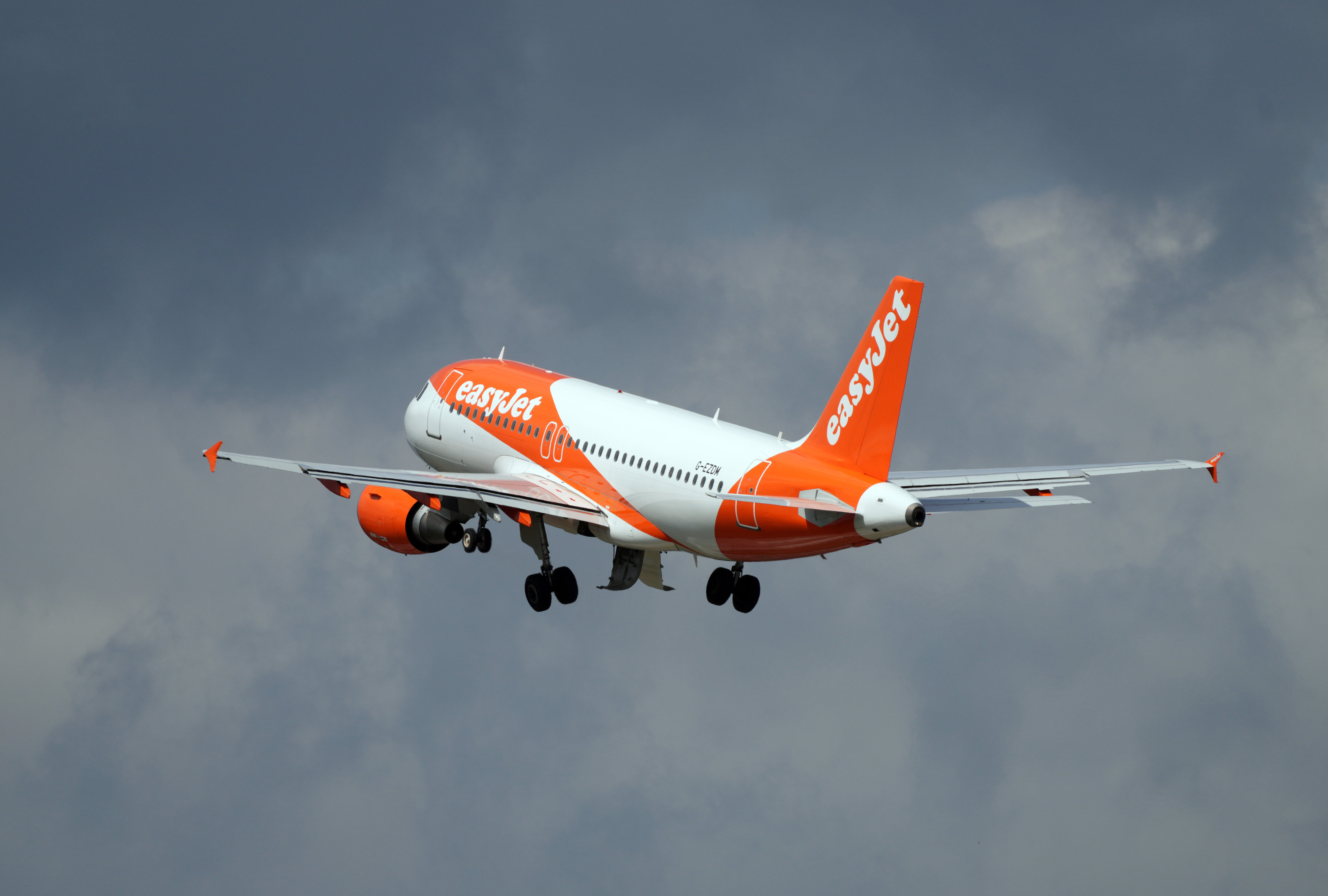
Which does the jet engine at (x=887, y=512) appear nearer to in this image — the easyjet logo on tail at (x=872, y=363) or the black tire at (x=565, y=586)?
the easyjet logo on tail at (x=872, y=363)

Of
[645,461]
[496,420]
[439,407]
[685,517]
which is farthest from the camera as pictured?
[439,407]

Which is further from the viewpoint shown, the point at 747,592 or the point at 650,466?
the point at 747,592

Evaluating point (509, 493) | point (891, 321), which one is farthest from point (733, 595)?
point (891, 321)

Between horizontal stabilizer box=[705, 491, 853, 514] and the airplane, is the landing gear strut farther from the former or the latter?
horizontal stabilizer box=[705, 491, 853, 514]

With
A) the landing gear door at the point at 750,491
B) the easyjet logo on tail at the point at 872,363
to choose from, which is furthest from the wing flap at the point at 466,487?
the easyjet logo on tail at the point at 872,363

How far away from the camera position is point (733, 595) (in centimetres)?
5247

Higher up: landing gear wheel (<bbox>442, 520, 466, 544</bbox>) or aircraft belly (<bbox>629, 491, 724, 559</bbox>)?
landing gear wheel (<bbox>442, 520, 466, 544</bbox>)

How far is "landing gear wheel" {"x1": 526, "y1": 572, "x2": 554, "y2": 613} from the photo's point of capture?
53.0 meters

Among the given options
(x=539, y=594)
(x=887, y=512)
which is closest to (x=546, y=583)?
(x=539, y=594)

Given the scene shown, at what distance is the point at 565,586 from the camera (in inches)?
2087

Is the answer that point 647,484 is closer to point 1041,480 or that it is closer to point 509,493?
point 509,493

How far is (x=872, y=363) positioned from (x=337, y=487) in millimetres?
14778

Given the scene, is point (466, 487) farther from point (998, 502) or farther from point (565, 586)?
point (998, 502)

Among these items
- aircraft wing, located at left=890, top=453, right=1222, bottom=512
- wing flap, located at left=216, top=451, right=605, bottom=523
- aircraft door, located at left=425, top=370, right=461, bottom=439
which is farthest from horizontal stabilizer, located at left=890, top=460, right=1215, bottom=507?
aircraft door, located at left=425, top=370, right=461, bottom=439
